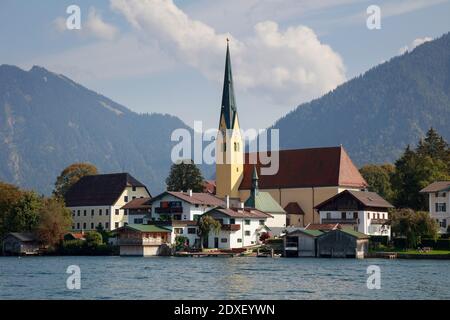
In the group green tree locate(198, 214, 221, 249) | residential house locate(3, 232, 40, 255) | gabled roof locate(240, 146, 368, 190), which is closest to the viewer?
green tree locate(198, 214, 221, 249)

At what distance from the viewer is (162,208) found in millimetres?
97312

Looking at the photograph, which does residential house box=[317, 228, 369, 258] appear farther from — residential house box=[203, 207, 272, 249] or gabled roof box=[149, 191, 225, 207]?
gabled roof box=[149, 191, 225, 207]

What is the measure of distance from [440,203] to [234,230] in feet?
72.9

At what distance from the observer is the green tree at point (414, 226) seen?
7962cm

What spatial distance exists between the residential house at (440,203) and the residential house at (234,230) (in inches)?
729

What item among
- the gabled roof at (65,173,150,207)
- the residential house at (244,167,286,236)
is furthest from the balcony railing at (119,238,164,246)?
the gabled roof at (65,173,150,207)

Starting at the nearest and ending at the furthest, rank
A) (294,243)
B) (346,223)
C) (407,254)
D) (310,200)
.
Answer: (407,254)
(294,243)
(346,223)
(310,200)

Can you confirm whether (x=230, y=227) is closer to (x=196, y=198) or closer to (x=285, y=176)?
(x=196, y=198)

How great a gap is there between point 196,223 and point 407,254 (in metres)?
24.7

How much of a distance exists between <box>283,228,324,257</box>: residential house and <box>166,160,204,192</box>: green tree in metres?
32.0

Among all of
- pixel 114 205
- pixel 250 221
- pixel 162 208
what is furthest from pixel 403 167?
pixel 114 205

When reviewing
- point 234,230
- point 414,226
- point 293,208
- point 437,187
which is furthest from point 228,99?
point 414,226

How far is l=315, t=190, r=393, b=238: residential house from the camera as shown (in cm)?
9125
